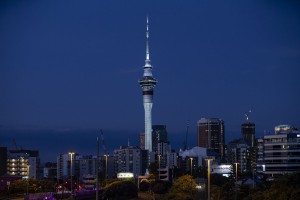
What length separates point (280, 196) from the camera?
182 ft

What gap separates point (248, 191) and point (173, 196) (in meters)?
14.1

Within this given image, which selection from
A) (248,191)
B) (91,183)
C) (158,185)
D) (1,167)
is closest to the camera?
(248,191)

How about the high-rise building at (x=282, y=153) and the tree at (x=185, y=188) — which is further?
the high-rise building at (x=282, y=153)

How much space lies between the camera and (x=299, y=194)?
53.2 m

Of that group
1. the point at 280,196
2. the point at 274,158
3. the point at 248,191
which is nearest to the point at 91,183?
the point at 274,158

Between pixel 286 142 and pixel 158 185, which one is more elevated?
pixel 286 142

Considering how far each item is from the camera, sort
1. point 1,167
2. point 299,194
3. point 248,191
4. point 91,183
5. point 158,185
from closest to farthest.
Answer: point 299,194, point 248,191, point 158,185, point 91,183, point 1,167

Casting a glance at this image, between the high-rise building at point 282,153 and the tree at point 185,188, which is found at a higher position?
the high-rise building at point 282,153

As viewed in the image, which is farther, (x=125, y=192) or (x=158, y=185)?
(x=158, y=185)

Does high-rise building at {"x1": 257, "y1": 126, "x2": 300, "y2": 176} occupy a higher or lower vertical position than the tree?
higher

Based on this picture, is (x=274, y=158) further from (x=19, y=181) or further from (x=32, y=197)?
(x=32, y=197)

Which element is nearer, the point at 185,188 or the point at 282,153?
the point at 185,188

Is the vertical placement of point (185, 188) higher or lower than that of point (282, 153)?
lower

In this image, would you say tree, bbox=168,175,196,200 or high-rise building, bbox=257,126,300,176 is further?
high-rise building, bbox=257,126,300,176
